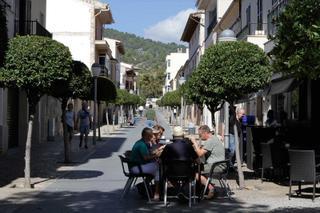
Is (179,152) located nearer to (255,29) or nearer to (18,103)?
(18,103)

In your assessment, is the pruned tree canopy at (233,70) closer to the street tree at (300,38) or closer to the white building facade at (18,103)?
the street tree at (300,38)

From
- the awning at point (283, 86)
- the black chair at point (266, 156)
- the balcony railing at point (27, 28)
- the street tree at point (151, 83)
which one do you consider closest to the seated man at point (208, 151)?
the black chair at point (266, 156)

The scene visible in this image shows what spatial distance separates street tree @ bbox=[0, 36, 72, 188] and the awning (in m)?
6.55

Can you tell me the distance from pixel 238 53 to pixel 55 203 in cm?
479

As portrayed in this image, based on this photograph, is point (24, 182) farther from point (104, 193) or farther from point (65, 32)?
point (65, 32)

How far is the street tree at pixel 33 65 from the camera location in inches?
472

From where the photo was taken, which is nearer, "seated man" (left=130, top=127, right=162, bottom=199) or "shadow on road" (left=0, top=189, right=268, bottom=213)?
"shadow on road" (left=0, top=189, right=268, bottom=213)

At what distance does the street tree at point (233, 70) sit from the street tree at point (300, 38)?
3.56 m

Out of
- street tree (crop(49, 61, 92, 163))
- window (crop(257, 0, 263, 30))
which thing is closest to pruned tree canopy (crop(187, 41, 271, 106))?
street tree (crop(49, 61, 92, 163))

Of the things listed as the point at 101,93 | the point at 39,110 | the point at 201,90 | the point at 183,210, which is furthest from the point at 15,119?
the point at 183,210

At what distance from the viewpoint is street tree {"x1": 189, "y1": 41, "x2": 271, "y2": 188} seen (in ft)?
39.6

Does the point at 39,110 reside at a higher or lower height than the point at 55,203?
higher

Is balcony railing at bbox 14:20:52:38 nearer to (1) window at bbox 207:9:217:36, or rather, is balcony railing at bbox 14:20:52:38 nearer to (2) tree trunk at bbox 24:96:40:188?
(2) tree trunk at bbox 24:96:40:188

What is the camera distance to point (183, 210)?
970cm
